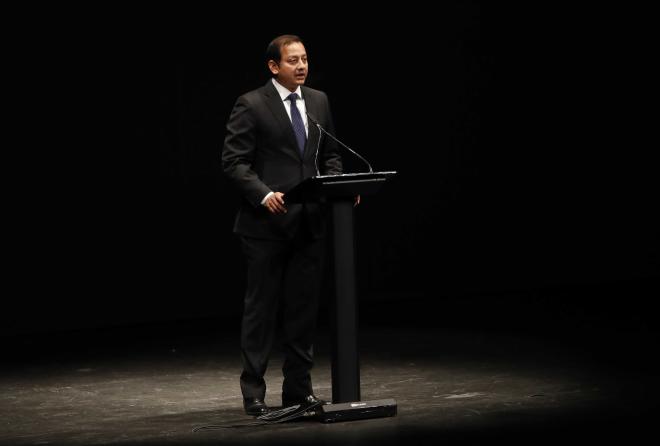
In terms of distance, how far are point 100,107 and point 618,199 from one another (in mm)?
3620

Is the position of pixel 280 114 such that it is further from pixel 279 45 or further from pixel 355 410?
pixel 355 410

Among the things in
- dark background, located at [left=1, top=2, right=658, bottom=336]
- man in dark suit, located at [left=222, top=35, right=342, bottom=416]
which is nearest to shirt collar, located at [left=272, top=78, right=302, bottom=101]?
man in dark suit, located at [left=222, top=35, right=342, bottom=416]

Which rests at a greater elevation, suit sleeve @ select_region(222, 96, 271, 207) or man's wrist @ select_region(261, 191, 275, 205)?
suit sleeve @ select_region(222, 96, 271, 207)

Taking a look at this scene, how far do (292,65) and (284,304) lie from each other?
873 millimetres

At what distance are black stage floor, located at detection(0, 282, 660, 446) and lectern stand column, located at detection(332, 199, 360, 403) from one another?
6.7 inches

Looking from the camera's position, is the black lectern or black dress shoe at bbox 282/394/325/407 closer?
the black lectern

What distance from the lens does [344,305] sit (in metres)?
4.51

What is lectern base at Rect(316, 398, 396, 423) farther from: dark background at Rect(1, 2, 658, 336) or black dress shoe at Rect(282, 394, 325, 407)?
dark background at Rect(1, 2, 658, 336)

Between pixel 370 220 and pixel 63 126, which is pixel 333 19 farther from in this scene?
pixel 63 126

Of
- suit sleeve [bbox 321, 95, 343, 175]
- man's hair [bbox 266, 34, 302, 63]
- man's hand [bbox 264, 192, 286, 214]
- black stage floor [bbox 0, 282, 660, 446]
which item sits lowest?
black stage floor [bbox 0, 282, 660, 446]

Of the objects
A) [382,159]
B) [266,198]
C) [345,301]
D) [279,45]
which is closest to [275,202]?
[266,198]

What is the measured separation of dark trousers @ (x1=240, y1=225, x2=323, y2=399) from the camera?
4.74 metres

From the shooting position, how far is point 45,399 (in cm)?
523

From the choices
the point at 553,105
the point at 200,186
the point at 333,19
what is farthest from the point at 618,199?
the point at 200,186
